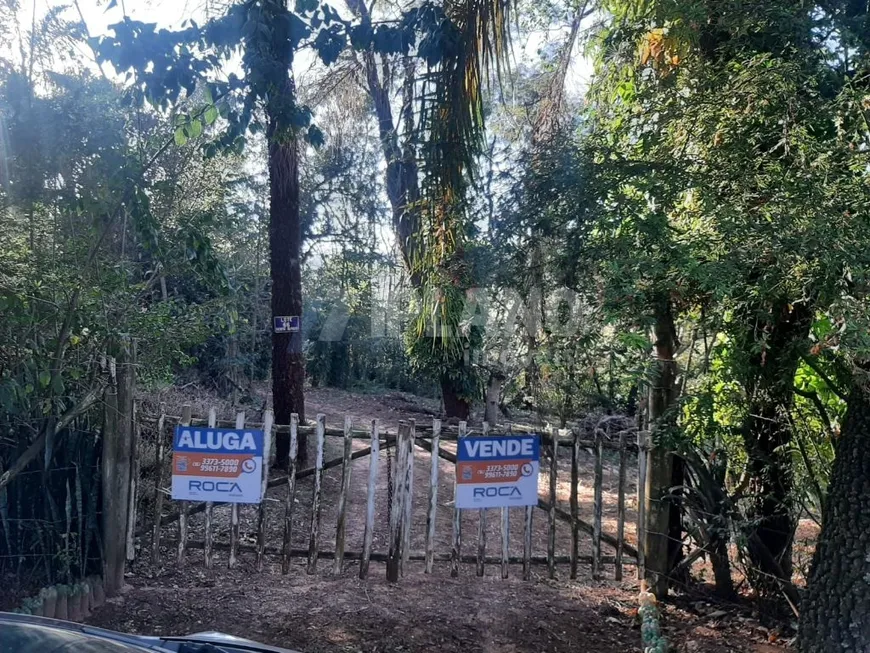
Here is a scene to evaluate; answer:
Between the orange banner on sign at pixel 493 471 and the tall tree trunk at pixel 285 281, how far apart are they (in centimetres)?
408

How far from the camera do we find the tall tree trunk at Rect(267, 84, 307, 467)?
9.01m

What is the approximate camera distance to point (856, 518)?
4258 mm

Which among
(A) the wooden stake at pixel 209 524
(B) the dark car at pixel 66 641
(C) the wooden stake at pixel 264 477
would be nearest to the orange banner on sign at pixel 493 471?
(C) the wooden stake at pixel 264 477

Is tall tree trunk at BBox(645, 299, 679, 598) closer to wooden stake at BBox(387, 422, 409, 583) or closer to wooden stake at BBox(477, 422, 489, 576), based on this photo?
wooden stake at BBox(477, 422, 489, 576)

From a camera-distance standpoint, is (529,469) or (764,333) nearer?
(764,333)

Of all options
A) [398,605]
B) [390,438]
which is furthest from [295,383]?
[398,605]

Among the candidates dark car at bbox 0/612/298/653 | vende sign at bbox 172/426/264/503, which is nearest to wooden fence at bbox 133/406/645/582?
vende sign at bbox 172/426/264/503

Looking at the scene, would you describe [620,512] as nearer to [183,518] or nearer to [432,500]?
[432,500]

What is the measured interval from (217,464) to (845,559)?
4.44m

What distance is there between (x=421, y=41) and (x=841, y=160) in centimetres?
266

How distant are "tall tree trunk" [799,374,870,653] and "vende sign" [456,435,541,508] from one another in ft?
6.68

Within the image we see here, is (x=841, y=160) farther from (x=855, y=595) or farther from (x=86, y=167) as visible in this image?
(x=86, y=167)

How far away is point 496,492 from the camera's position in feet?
→ 18.0

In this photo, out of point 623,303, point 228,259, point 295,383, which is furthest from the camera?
point 228,259
